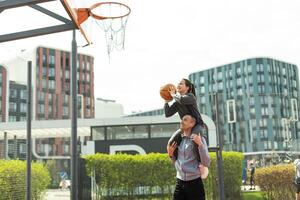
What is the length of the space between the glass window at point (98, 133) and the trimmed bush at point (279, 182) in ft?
51.1

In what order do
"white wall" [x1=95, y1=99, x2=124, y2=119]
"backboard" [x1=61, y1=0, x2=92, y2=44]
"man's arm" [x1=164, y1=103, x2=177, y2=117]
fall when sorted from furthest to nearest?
1. "white wall" [x1=95, y1=99, x2=124, y2=119]
2. "backboard" [x1=61, y1=0, x2=92, y2=44]
3. "man's arm" [x1=164, y1=103, x2=177, y2=117]

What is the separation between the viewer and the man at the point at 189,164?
5.70 m

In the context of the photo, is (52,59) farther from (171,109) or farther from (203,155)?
(203,155)

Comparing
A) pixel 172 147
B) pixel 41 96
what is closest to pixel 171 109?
pixel 172 147

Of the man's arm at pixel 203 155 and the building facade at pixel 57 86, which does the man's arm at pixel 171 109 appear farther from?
the building facade at pixel 57 86

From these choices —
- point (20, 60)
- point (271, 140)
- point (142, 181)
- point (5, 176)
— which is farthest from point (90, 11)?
point (271, 140)

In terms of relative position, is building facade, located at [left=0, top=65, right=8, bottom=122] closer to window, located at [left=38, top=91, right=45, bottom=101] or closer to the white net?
window, located at [left=38, top=91, right=45, bottom=101]

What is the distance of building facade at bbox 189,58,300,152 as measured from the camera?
120688mm

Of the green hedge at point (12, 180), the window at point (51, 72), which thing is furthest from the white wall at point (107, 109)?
the green hedge at point (12, 180)

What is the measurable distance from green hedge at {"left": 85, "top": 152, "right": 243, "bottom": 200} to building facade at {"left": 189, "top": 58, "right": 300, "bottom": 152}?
10347cm

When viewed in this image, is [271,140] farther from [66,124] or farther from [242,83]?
[66,124]

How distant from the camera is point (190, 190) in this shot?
569 centimetres

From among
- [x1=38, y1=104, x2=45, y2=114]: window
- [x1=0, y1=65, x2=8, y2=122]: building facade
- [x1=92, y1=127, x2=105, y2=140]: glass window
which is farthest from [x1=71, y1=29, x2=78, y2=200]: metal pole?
[x1=38, y1=104, x2=45, y2=114]: window

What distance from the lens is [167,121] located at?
3138 centimetres
